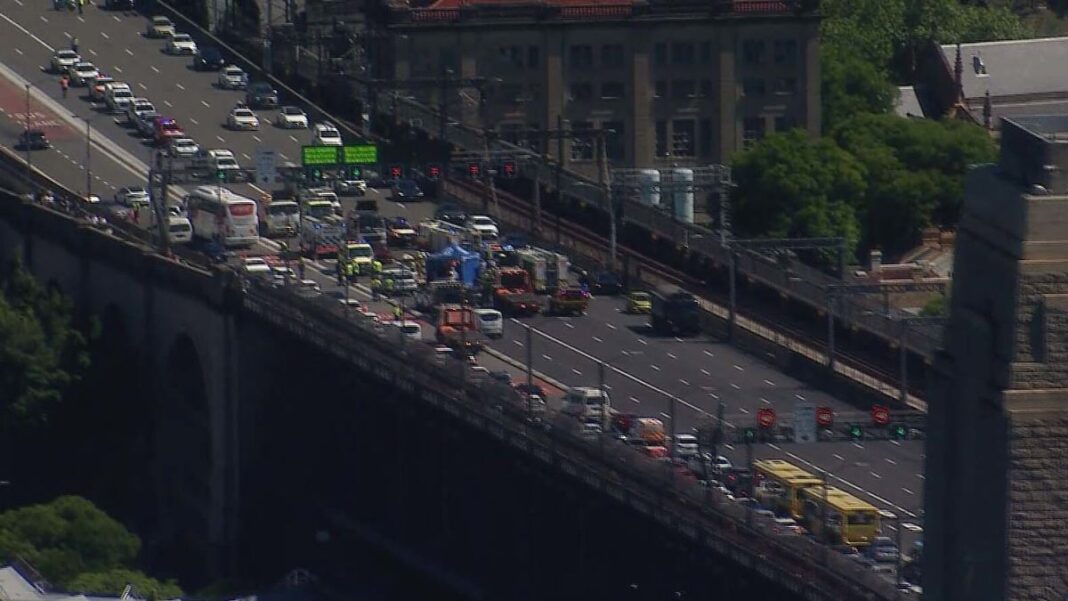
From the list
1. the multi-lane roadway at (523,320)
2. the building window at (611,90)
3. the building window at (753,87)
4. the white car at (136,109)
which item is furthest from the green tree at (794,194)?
the white car at (136,109)

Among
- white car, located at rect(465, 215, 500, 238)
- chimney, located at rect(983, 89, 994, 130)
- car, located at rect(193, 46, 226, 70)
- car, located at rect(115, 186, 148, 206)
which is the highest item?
car, located at rect(193, 46, 226, 70)

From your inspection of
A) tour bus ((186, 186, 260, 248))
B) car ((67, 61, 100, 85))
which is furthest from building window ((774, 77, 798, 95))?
tour bus ((186, 186, 260, 248))

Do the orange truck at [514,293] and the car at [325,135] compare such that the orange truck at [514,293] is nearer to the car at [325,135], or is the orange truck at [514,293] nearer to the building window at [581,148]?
the car at [325,135]

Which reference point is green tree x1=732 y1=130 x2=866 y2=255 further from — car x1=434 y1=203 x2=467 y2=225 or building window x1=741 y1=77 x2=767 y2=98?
car x1=434 y1=203 x2=467 y2=225

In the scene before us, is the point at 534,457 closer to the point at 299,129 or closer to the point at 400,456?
the point at 400,456

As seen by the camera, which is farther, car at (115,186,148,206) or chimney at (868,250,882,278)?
car at (115,186,148,206)

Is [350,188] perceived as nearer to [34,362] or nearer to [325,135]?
[325,135]
